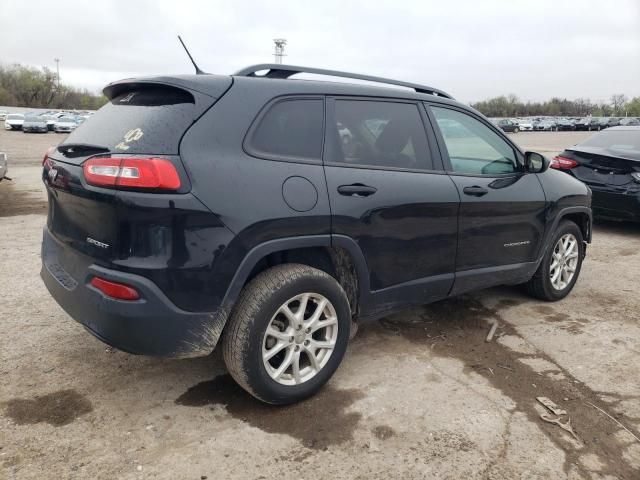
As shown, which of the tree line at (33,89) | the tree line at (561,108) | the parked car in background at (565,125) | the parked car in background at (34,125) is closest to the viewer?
the parked car in background at (34,125)

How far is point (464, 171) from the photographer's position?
147 inches

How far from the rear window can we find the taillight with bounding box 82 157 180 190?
0.27ft

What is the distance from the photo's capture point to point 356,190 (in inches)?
119

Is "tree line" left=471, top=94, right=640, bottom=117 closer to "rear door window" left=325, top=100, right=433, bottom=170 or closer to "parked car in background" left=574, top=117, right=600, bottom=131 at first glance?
"parked car in background" left=574, top=117, right=600, bottom=131

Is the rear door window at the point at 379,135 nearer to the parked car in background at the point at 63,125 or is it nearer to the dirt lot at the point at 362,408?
the dirt lot at the point at 362,408

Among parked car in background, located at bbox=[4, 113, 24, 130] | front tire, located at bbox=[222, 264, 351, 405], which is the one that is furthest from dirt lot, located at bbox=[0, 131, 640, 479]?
parked car in background, located at bbox=[4, 113, 24, 130]

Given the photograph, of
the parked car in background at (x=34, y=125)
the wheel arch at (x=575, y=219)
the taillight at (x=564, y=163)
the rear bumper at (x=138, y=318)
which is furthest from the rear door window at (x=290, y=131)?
the parked car in background at (x=34, y=125)

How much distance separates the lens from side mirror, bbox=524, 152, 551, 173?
13.8 ft

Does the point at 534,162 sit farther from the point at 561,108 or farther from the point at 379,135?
the point at 561,108

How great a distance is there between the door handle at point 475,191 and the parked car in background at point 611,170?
4303mm

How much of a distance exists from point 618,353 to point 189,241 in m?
3.05

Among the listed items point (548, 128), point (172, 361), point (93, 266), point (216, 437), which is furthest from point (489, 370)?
point (548, 128)

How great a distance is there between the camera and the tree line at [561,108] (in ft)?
360

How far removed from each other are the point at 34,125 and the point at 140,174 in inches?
1599
